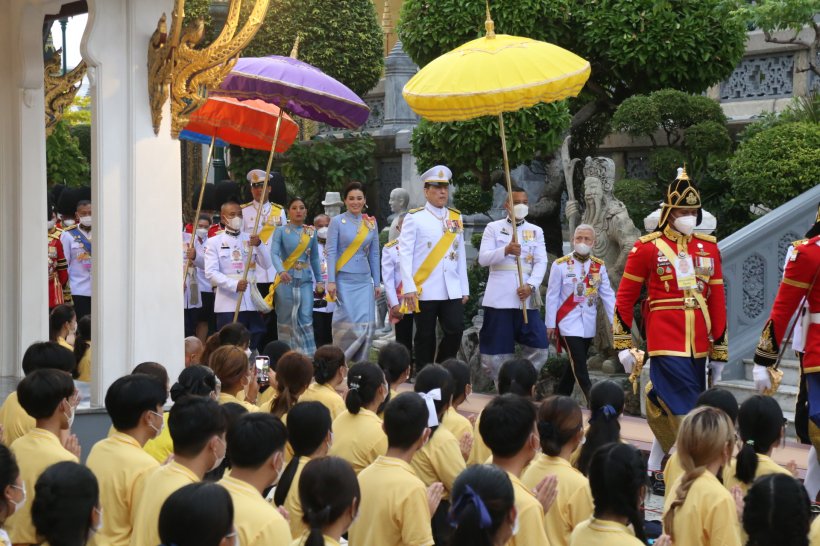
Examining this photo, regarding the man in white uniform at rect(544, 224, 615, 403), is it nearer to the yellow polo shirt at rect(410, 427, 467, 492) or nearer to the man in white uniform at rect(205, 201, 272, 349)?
the man in white uniform at rect(205, 201, 272, 349)

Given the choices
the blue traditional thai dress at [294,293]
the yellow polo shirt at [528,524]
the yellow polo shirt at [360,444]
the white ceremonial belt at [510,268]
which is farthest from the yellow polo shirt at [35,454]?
the blue traditional thai dress at [294,293]

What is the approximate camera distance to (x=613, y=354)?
12.4m

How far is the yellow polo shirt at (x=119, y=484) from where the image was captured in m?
5.60

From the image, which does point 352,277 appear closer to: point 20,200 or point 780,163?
point 20,200

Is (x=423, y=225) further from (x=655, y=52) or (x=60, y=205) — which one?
(x=60, y=205)

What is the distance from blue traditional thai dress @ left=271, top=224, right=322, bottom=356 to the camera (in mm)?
12961

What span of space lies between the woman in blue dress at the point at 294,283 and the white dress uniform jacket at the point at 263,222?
0.23 meters

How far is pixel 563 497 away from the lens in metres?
5.72

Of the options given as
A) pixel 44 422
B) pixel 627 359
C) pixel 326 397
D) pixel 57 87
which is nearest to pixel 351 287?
pixel 57 87

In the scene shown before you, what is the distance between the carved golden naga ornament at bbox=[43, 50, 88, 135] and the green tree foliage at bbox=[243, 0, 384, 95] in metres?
9.07

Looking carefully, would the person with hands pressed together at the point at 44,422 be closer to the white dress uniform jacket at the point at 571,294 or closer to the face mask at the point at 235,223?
the white dress uniform jacket at the point at 571,294

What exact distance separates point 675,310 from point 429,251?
9.92ft

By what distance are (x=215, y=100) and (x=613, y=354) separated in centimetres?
445

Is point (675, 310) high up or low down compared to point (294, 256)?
down
